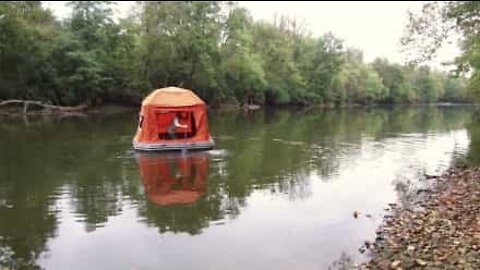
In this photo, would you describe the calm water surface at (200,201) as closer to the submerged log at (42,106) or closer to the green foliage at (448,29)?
the green foliage at (448,29)

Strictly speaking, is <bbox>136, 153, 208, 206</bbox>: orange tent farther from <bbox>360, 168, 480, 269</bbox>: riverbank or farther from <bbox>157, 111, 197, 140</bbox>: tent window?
<bbox>360, 168, 480, 269</bbox>: riverbank

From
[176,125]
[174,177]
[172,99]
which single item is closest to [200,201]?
[174,177]

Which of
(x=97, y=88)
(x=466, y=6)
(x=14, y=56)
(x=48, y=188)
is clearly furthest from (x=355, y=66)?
(x=48, y=188)

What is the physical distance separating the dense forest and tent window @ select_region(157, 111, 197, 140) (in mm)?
22095

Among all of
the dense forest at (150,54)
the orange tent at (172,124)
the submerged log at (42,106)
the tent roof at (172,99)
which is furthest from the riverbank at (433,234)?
the submerged log at (42,106)

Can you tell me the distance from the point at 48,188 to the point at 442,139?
26.1 meters

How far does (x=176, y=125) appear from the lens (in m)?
26.7

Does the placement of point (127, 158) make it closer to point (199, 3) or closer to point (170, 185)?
point (170, 185)

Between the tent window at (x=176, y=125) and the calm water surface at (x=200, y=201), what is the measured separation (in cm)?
174

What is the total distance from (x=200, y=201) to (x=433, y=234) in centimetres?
701

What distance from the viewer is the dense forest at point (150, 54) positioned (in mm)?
58688

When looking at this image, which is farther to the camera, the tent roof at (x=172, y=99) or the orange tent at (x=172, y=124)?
the tent roof at (x=172, y=99)

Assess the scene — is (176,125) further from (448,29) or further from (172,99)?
(448,29)

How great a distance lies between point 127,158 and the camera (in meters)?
24.4
